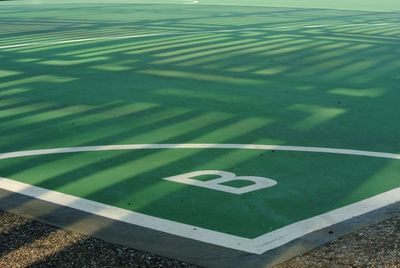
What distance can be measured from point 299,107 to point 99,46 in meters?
9.08

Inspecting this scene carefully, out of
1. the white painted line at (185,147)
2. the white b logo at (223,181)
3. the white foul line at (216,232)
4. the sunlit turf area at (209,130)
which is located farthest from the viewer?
the white painted line at (185,147)

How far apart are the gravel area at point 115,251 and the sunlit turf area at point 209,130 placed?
314mm

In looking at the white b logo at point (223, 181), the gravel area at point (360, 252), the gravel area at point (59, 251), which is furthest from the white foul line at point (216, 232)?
the white b logo at point (223, 181)

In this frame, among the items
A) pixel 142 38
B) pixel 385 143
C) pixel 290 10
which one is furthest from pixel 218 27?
pixel 385 143

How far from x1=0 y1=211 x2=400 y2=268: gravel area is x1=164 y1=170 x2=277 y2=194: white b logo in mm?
1434

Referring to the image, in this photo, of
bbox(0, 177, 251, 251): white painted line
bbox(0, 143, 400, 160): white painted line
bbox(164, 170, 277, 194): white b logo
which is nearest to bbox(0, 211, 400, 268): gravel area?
bbox(0, 177, 251, 251): white painted line

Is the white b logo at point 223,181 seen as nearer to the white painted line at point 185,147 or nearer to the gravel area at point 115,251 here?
the white painted line at point 185,147

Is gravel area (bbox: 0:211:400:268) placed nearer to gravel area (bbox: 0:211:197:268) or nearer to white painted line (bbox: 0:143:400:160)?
gravel area (bbox: 0:211:197:268)

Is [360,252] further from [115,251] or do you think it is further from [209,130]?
[209,130]

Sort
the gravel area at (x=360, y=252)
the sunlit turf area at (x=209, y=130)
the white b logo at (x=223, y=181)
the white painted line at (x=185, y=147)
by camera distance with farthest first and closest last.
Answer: the white painted line at (x=185, y=147) → the white b logo at (x=223, y=181) → the sunlit turf area at (x=209, y=130) → the gravel area at (x=360, y=252)

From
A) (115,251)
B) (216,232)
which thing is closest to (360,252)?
(216,232)

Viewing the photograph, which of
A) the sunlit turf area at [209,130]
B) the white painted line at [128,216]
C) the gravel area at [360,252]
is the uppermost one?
the gravel area at [360,252]

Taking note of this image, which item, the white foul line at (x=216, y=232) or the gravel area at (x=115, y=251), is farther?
the white foul line at (x=216, y=232)

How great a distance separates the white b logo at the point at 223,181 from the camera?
7.67 meters
